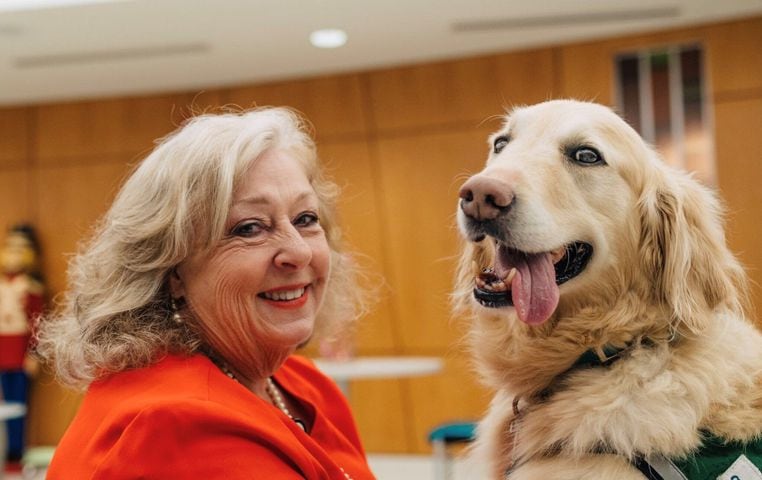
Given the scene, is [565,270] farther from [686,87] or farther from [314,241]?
[686,87]

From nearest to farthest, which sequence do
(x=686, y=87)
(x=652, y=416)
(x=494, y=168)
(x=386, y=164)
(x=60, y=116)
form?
1. (x=652, y=416)
2. (x=494, y=168)
3. (x=686, y=87)
4. (x=386, y=164)
5. (x=60, y=116)

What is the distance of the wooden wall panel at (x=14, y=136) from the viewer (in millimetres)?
7711

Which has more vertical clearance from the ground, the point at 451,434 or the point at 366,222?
the point at 366,222

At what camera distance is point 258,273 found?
1.43m

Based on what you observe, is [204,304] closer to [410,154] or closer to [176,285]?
[176,285]

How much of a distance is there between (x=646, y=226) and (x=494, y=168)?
1.08ft

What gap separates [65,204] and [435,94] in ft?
11.7

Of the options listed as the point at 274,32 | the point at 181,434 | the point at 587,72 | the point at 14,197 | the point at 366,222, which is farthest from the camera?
the point at 14,197

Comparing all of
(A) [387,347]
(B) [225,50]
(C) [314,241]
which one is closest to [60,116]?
(B) [225,50]

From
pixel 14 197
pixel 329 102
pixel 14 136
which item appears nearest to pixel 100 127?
pixel 14 136

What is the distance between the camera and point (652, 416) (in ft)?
4.38

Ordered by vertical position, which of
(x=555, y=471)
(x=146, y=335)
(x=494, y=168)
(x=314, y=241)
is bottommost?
(x=555, y=471)

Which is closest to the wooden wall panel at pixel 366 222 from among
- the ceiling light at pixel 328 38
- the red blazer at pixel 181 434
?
the ceiling light at pixel 328 38

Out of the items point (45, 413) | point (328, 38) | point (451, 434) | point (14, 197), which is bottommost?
point (45, 413)
